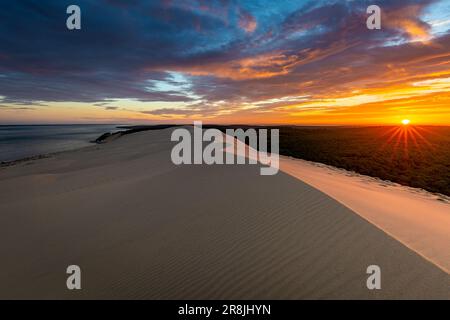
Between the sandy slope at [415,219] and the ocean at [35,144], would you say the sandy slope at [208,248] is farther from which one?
the ocean at [35,144]

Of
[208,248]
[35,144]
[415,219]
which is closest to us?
[208,248]

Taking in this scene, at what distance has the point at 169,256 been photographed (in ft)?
15.9

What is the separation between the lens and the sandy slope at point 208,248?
3.96 meters

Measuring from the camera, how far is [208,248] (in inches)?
195

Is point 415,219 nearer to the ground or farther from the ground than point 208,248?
farther from the ground

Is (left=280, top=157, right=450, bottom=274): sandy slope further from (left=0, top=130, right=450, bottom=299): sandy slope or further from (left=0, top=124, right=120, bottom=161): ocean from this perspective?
(left=0, top=124, right=120, bottom=161): ocean

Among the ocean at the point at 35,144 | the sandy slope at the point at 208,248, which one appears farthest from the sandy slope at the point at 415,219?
the ocean at the point at 35,144

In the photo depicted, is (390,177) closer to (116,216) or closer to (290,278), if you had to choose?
(290,278)

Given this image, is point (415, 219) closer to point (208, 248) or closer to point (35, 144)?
point (208, 248)

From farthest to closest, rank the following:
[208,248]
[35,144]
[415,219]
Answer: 1. [35,144]
2. [415,219]
3. [208,248]

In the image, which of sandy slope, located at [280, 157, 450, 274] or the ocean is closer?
sandy slope, located at [280, 157, 450, 274]

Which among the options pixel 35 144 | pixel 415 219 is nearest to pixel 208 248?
pixel 415 219

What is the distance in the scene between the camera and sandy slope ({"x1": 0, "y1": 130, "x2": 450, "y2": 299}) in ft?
13.0

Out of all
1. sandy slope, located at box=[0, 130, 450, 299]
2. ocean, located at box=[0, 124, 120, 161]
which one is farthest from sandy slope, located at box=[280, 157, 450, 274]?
ocean, located at box=[0, 124, 120, 161]
